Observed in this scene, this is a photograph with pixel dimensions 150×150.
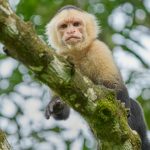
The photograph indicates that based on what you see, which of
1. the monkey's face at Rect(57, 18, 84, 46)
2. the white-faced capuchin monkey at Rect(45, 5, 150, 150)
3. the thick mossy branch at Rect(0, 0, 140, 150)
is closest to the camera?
the thick mossy branch at Rect(0, 0, 140, 150)

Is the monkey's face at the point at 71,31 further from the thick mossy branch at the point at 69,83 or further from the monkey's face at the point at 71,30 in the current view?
the thick mossy branch at the point at 69,83

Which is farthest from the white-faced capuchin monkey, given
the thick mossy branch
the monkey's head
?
the thick mossy branch

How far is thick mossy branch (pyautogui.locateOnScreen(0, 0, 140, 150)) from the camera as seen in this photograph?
2.83m

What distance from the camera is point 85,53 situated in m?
4.77

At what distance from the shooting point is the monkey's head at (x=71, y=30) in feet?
15.4

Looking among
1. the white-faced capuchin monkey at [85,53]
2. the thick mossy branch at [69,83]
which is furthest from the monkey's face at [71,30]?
the thick mossy branch at [69,83]

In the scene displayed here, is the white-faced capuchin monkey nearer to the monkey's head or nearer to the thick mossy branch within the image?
the monkey's head

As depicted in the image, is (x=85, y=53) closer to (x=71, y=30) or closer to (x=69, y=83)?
(x=71, y=30)

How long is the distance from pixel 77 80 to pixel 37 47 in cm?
36

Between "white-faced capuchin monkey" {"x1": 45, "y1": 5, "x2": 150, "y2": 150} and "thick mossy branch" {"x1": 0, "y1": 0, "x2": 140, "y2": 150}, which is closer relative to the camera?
"thick mossy branch" {"x1": 0, "y1": 0, "x2": 140, "y2": 150}

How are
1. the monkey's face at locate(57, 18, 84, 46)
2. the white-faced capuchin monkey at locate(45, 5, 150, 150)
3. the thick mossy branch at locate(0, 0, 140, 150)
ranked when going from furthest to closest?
the monkey's face at locate(57, 18, 84, 46) → the white-faced capuchin monkey at locate(45, 5, 150, 150) → the thick mossy branch at locate(0, 0, 140, 150)

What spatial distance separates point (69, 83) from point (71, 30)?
1759 mm

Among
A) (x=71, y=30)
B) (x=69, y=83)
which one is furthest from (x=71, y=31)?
(x=69, y=83)

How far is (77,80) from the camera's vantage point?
311 centimetres
